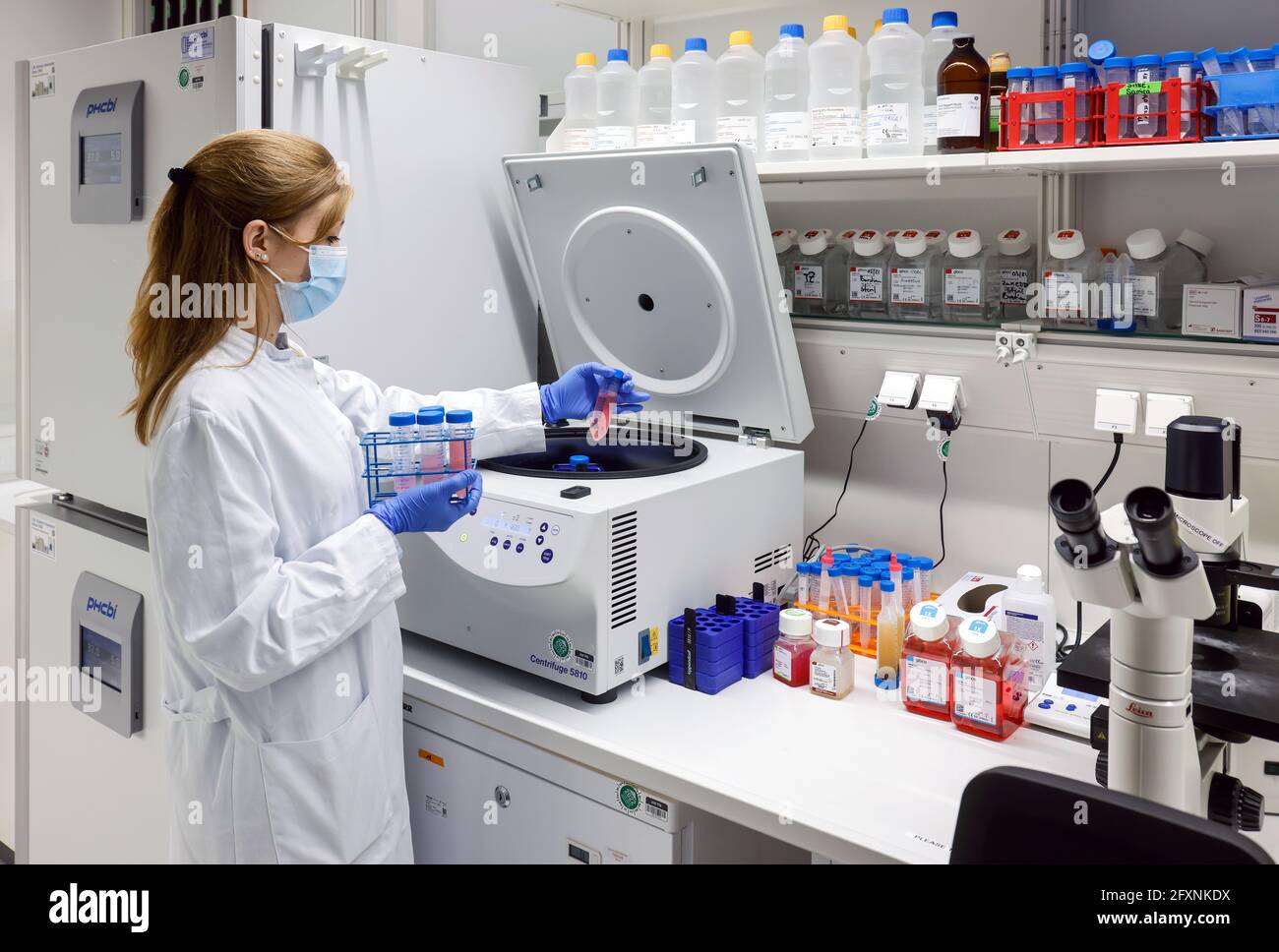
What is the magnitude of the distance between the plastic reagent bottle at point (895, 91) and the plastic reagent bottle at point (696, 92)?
1.00 ft

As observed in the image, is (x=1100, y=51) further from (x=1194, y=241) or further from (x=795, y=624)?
(x=795, y=624)

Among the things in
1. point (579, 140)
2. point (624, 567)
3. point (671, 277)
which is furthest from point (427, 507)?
point (579, 140)

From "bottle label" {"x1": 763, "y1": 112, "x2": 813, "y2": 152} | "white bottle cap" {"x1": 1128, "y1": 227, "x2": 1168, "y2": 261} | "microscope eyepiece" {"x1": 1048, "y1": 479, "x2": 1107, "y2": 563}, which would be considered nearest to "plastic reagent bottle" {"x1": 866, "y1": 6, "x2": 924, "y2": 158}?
"bottle label" {"x1": 763, "y1": 112, "x2": 813, "y2": 152}

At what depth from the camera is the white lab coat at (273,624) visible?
1278mm

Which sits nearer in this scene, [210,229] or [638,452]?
[210,229]

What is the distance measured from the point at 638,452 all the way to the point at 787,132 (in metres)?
0.61

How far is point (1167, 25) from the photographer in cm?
172

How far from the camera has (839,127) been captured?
1772mm

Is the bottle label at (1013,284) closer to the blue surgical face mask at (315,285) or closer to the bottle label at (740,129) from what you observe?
the bottle label at (740,129)

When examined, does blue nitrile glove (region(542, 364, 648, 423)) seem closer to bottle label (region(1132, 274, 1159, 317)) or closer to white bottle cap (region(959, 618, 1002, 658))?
white bottle cap (region(959, 618, 1002, 658))

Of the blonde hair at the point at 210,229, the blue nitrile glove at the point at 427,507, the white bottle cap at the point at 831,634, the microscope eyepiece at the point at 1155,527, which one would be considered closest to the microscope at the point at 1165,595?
the microscope eyepiece at the point at 1155,527
